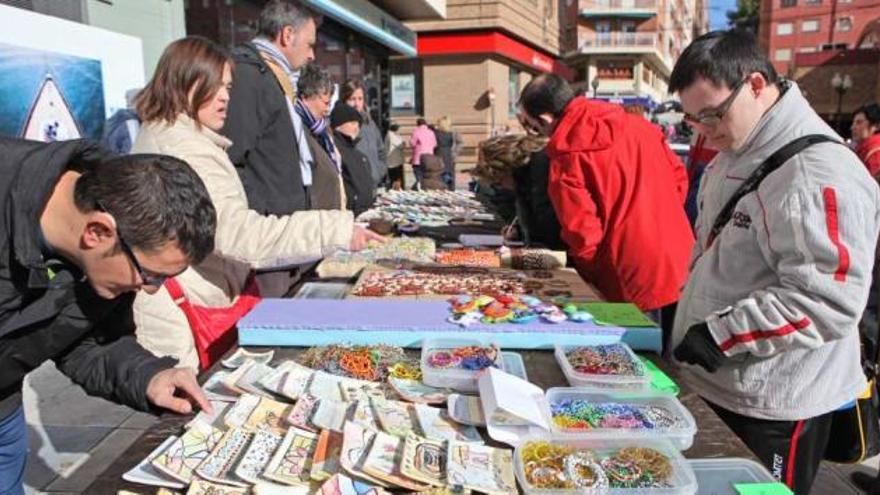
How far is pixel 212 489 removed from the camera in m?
1.09

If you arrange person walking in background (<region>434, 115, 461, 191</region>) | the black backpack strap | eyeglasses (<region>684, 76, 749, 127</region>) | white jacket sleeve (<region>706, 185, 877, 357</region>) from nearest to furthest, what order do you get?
1. white jacket sleeve (<region>706, 185, 877, 357</region>)
2. the black backpack strap
3. eyeglasses (<region>684, 76, 749, 127</region>)
4. person walking in background (<region>434, 115, 461, 191</region>)

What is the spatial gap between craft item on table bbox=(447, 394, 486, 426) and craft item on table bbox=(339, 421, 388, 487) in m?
0.19

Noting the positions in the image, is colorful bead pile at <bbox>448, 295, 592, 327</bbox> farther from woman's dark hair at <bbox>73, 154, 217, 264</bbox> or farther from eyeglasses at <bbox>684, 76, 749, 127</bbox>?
woman's dark hair at <bbox>73, 154, 217, 264</bbox>

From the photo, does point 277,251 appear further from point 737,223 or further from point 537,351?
point 737,223

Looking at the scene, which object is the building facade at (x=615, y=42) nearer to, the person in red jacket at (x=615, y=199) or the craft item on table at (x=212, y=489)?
the person in red jacket at (x=615, y=199)

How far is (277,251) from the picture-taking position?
190 cm

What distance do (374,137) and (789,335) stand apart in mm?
5816

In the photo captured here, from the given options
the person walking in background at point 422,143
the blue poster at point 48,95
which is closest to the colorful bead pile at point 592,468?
the blue poster at point 48,95

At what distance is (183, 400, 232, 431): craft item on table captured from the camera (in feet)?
4.27

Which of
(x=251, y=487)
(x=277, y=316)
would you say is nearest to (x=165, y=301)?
(x=277, y=316)

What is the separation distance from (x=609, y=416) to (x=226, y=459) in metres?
0.75

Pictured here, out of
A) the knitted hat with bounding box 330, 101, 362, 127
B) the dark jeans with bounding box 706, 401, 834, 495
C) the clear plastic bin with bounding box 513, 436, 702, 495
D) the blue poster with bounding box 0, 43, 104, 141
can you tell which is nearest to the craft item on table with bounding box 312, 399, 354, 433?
the clear plastic bin with bounding box 513, 436, 702, 495

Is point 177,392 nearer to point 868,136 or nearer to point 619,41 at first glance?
point 868,136

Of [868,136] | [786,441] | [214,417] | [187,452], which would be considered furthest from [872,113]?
[187,452]
